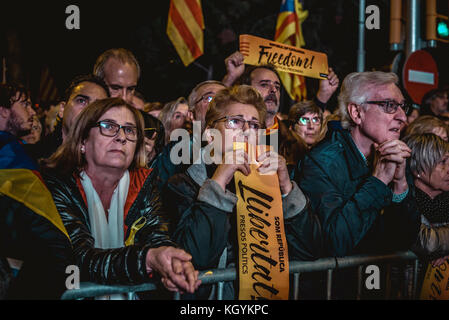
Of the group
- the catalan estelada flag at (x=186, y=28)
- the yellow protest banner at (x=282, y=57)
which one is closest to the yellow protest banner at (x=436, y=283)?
the yellow protest banner at (x=282, y=57)

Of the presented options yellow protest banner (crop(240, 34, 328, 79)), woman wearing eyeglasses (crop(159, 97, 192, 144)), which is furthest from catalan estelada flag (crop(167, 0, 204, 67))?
yellow protest banner (crop(240, 34, 328, 79))

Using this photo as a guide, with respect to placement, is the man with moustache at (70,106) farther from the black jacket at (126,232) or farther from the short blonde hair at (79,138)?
the black jacket at (126,232)

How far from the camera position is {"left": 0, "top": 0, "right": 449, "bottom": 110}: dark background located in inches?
559

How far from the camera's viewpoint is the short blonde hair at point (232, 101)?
288cm

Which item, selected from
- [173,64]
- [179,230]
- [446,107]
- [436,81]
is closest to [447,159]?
[179,230]

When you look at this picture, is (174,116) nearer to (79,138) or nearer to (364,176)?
(79,138)

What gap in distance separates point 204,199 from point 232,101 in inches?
30.4

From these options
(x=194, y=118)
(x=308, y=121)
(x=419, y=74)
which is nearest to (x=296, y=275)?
(x=194, y=118)

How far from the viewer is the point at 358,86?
129 inches

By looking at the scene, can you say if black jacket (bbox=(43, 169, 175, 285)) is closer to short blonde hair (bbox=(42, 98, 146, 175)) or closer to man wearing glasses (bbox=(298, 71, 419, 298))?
short blonde hair (bbox=(42, 98, 146, 175))

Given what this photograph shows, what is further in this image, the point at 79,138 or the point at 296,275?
the point at 79,138

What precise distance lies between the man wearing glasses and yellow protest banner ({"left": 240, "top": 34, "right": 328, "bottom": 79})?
1.01 m

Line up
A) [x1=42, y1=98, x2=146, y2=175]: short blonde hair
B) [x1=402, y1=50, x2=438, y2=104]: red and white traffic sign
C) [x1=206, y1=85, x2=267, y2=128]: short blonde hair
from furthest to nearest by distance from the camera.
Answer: [x1=402, y1=50, x2=438, y2=104]: red and white traffic sign → [x1=206, y1=85, x2=267, y2=128]: short blonde hair → [x1=42, y1=98, x2=146, y2=175]: short blonde hair
